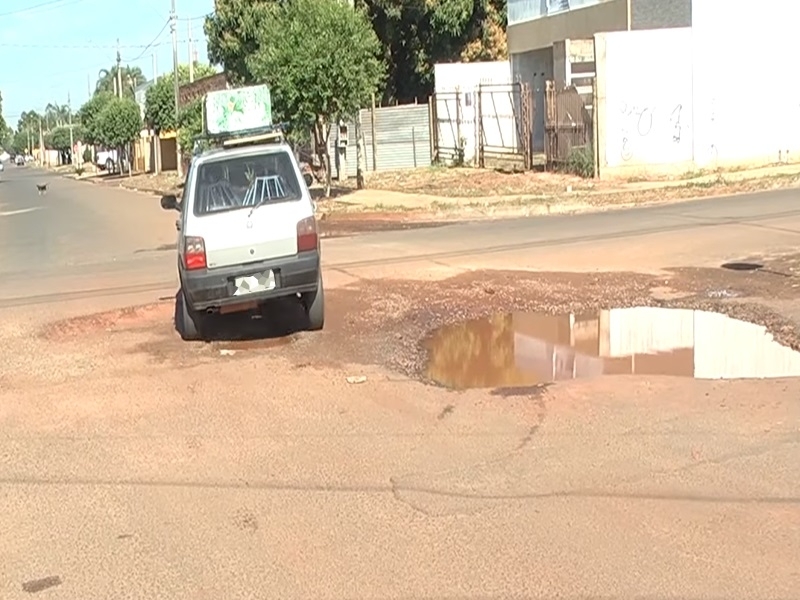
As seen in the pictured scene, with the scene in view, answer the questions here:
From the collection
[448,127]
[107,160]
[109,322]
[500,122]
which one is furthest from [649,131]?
[107,160]

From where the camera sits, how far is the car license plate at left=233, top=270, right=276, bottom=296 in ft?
31.9

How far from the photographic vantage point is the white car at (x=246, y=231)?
968 cm

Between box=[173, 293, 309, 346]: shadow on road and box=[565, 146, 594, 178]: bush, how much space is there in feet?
56.2

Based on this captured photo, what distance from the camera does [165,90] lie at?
66062mm

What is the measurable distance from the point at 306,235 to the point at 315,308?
0.88 meters

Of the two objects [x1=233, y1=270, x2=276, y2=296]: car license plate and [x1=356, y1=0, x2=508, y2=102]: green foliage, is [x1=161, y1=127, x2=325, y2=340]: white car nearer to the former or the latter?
[x1=233, y1=270, x2=276, y2=296]: car license plate

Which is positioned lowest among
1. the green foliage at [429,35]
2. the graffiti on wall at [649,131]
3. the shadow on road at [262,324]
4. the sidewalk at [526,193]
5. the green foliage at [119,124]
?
the shadow on road at [262,324]

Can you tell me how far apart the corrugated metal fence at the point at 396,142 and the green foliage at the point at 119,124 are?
1657 inches

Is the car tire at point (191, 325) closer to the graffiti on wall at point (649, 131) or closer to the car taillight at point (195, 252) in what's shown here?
the car taillight at point (195, 252)

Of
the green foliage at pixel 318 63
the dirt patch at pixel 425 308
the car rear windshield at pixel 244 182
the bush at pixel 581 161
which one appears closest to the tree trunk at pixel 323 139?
the green foliage at pixel 318 63

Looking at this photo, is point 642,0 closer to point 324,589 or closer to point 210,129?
point 210,129

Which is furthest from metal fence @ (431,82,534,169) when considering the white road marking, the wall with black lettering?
the white road marking

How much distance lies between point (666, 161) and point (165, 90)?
4537 centimetres

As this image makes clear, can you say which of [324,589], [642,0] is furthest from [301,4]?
[324,589]
